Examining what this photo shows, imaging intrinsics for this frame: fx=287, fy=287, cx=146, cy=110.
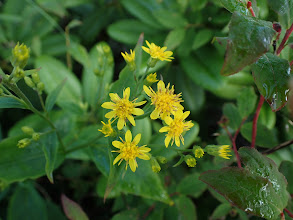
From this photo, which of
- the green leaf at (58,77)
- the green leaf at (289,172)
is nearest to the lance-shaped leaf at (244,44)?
the green leaf at (289,172)

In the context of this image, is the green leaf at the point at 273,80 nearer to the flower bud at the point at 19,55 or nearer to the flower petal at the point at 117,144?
the flower petal at the point at 117,144

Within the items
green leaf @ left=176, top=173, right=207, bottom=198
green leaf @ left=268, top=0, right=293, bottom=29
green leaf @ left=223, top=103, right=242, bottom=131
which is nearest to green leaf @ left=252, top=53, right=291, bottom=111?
green leaf @ left=268, top=0, right=293, bottom=29

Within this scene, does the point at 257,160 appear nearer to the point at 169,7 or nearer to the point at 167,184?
the point at 167,184

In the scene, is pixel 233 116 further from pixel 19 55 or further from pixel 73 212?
pixel 19 55

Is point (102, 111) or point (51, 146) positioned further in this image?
point (102, 111)

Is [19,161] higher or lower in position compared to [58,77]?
lower

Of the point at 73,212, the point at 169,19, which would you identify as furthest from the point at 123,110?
the point at 169,19
